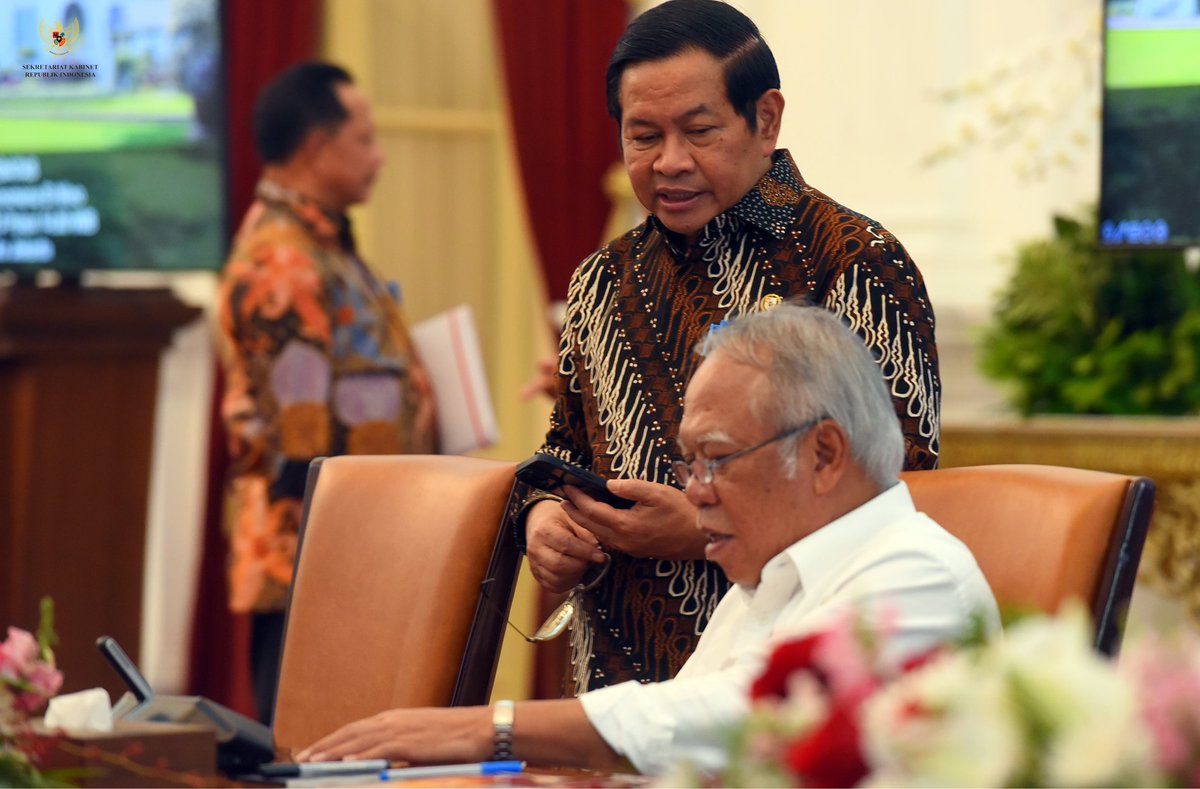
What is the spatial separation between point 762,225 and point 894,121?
9.33 feet

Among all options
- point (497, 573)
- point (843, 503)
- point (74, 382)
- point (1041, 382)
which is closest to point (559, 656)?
point (74, 382)

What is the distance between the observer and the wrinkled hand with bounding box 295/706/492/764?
1.82 meters

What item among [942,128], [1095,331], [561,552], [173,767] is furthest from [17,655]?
[942,128]

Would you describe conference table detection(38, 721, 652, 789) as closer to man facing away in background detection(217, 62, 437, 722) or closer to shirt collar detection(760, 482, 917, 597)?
shirt collar detection(760, 482, 917, 597)

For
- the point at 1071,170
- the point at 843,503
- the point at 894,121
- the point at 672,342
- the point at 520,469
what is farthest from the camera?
the point at 894,121

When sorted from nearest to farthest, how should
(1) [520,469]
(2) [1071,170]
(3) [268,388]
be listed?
(1) [520,469] → (3) [268,388] → (2) [1071,170]

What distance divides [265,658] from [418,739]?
7.37 feet

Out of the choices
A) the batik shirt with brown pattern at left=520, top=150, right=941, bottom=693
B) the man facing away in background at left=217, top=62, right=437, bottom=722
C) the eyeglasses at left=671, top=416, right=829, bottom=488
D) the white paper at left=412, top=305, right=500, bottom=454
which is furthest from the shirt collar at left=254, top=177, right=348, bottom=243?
the eyeglasses at left=671, top=416, right=829, bottom=488

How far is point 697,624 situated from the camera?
2316mm

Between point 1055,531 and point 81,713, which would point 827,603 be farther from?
point 81,713

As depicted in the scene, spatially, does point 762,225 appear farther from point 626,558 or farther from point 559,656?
point 559,656

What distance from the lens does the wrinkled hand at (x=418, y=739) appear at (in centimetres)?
182

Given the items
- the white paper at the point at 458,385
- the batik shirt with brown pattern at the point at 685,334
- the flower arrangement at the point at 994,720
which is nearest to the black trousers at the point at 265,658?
the white paper at the point at 458,385

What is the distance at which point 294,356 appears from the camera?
13.0 ft
